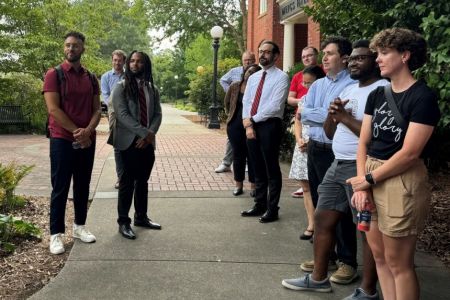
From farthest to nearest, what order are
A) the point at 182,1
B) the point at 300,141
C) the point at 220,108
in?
the point at 182,1, the point at 220,108, the point at 300,141

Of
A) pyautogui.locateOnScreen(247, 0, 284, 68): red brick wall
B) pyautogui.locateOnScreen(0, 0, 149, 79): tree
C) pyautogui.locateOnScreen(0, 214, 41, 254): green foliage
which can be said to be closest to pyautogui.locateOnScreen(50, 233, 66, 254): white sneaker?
pyautogui.locateOnScreen(0, 214, 41, 254): green foliage

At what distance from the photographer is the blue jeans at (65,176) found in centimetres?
440

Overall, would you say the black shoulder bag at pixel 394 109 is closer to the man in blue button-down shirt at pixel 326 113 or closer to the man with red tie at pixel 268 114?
the man in blue button-down shirt at pixel 326 113

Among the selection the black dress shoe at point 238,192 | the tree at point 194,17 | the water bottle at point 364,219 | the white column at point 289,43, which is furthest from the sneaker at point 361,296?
the tree at point 194,17

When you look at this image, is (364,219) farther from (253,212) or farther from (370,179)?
(253,212)

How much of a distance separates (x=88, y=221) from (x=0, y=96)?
452 inches

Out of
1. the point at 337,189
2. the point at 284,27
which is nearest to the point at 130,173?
the point at 337,189

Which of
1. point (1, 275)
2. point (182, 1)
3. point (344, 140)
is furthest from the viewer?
point (182, 1)

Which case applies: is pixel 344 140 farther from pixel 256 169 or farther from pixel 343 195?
pixel 256 169

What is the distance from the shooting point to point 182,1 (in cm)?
2931

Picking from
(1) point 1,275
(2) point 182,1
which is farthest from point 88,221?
(2) point 182,1

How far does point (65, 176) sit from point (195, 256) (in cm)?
134

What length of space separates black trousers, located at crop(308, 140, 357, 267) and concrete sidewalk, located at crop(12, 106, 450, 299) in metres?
0.25

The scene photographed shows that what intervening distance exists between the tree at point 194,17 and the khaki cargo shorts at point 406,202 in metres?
27.3
